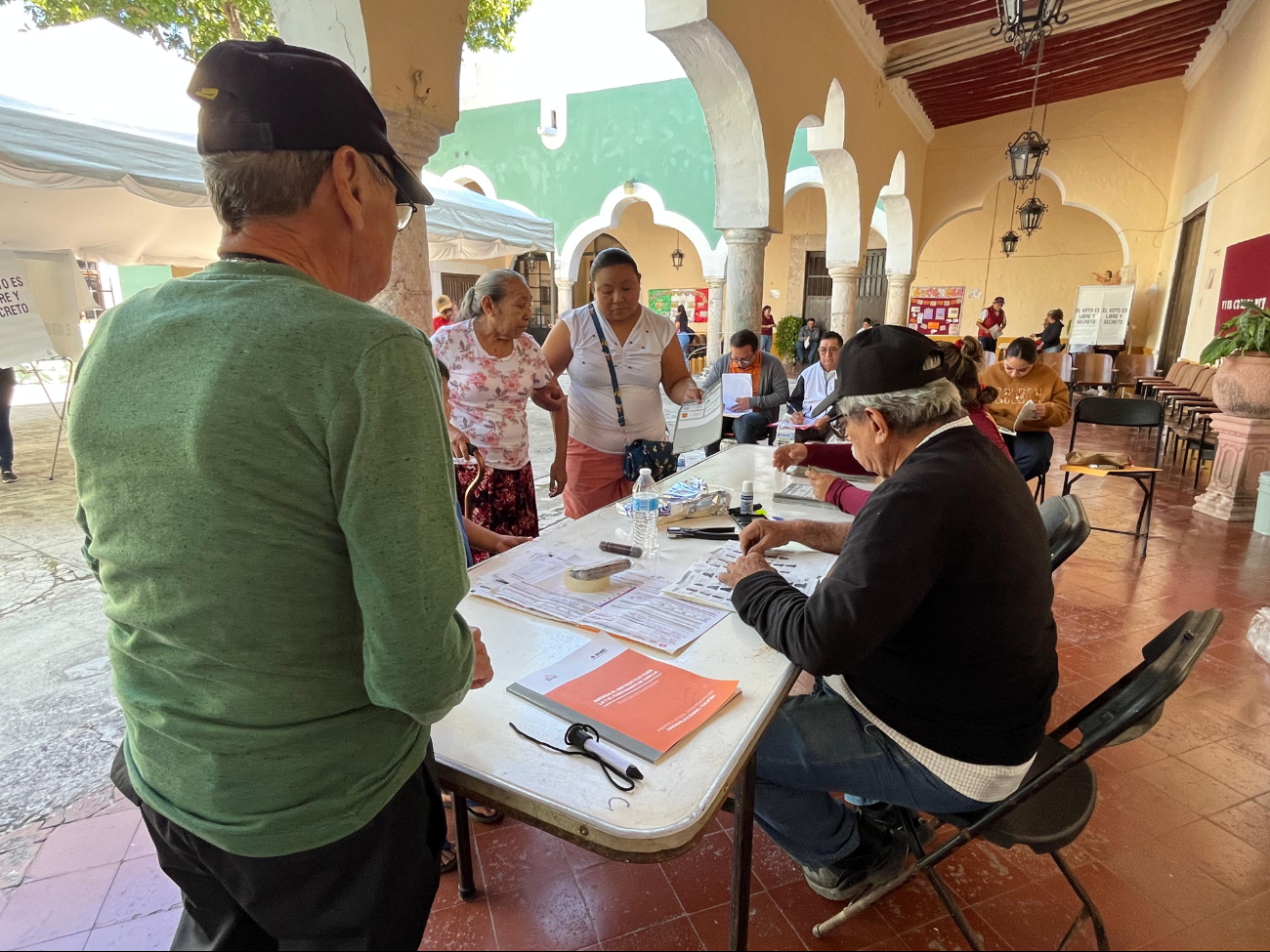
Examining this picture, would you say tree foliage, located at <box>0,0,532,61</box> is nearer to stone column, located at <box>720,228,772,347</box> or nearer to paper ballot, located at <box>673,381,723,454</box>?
stone column, located at <box>720,228,772,347</box>

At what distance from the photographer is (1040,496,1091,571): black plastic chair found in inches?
84.7

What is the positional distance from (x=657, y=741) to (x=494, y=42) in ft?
45.3

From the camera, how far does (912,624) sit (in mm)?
1395

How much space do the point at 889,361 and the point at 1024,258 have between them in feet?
55.1

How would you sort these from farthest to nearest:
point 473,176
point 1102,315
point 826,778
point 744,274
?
point 473,176, point 1102,315, point 744,274, point 826,778

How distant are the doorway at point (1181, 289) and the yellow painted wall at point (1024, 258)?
13.0 feet

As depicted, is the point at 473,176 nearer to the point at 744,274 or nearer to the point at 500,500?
the point at 744,274

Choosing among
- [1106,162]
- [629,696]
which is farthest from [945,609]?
[1106,162]

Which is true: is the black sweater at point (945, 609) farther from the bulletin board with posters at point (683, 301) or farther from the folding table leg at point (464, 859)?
the bulletin board with posters at point (683, 301)

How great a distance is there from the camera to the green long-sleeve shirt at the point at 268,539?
71 cm

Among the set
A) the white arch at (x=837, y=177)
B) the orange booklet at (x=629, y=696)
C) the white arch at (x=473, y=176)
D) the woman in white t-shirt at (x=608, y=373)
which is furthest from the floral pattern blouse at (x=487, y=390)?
the white arch at (x=473, y=176)

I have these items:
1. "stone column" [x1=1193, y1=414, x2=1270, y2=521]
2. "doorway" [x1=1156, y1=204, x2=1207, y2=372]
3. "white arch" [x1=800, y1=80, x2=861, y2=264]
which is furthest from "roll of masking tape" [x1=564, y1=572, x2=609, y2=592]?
"doorway" [x1=1156, y1=204, x2=1207, y2=372]

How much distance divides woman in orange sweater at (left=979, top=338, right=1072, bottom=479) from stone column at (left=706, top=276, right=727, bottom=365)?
8.42 metres

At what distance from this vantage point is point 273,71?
775 millimetres
